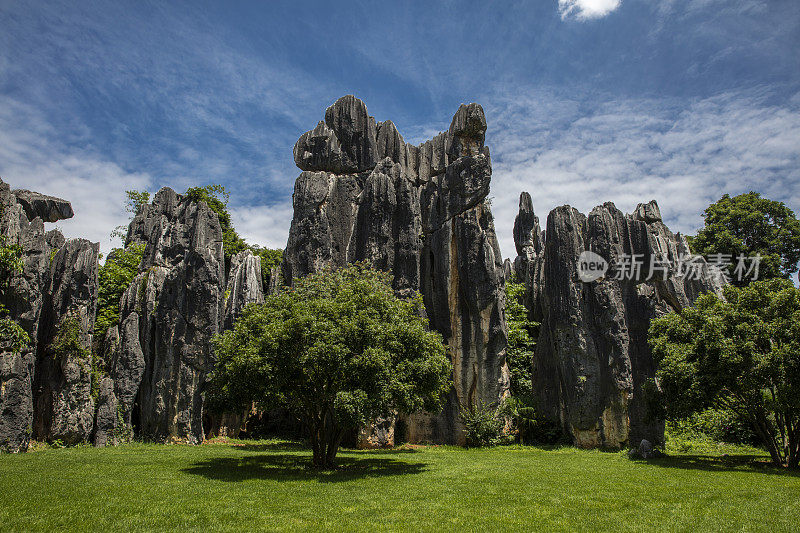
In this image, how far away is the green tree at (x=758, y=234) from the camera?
123 feet

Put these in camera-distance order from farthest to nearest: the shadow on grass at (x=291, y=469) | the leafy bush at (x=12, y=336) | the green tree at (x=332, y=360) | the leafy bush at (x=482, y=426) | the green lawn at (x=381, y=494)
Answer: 1. the leafy bush at (x=482, y=426)
2. the leafy bush at (x=12, y=336)
3. the green tree at (x=332, y=360)
4. the shadow on grass at (x=291, y=469)
5. the green lawn at (x=381, y=494)

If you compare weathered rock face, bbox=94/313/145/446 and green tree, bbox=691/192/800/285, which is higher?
green tree, bbox=691/192/800/285

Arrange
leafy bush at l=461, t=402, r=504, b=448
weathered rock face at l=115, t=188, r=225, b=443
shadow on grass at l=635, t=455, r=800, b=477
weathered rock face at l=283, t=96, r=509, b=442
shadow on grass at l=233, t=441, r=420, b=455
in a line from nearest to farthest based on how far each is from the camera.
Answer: shadow on grass at l=635, t=455, r=800, b=477 → shadow on grass at l=233, t=441, r=420, b=455 → weathered rock face at l=115, t=188, r=225, b=443 → leafy bush at l=461, t=402, r=504, b=448 → weathered rock face at l=283, t=96, r=509, b=442

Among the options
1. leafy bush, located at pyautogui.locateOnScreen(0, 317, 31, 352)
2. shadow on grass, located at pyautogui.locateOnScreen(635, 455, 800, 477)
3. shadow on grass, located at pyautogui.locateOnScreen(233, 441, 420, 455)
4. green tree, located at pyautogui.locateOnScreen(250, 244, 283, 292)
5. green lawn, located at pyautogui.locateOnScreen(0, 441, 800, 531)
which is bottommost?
shadow on grass, located at pyautogui.locateOnScreen(233, 441, 420, 455)

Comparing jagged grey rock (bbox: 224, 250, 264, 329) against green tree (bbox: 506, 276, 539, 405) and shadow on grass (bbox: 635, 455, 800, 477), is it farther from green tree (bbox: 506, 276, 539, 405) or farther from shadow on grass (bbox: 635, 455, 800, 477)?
shadow on grass (bbox: 635, 455, 800, 477)

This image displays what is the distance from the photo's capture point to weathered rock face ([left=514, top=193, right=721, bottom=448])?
2450 cm

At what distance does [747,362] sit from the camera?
17.0 m

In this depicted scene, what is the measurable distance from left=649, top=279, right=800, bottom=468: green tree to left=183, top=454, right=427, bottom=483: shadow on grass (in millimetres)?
10322

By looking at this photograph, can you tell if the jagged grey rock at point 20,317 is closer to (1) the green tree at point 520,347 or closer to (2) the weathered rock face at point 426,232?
(2) the weathered rock face at point 426,232

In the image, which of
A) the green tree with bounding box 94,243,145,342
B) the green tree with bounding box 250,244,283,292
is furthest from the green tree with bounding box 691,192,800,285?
the green tree with bounding box 94,243,145,342

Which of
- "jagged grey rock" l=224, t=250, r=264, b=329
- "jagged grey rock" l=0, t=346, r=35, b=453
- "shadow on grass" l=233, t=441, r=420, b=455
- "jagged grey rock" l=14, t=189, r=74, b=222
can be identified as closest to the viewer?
"jagged grey rock" l=0, t=346, r=35, b=453

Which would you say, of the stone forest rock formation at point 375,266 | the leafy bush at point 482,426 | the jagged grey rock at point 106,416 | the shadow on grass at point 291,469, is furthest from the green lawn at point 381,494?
the leafy bush at point 482,426

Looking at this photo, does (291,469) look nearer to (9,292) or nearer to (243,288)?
(9,292)

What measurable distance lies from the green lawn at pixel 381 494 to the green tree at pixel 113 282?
32.9ft
